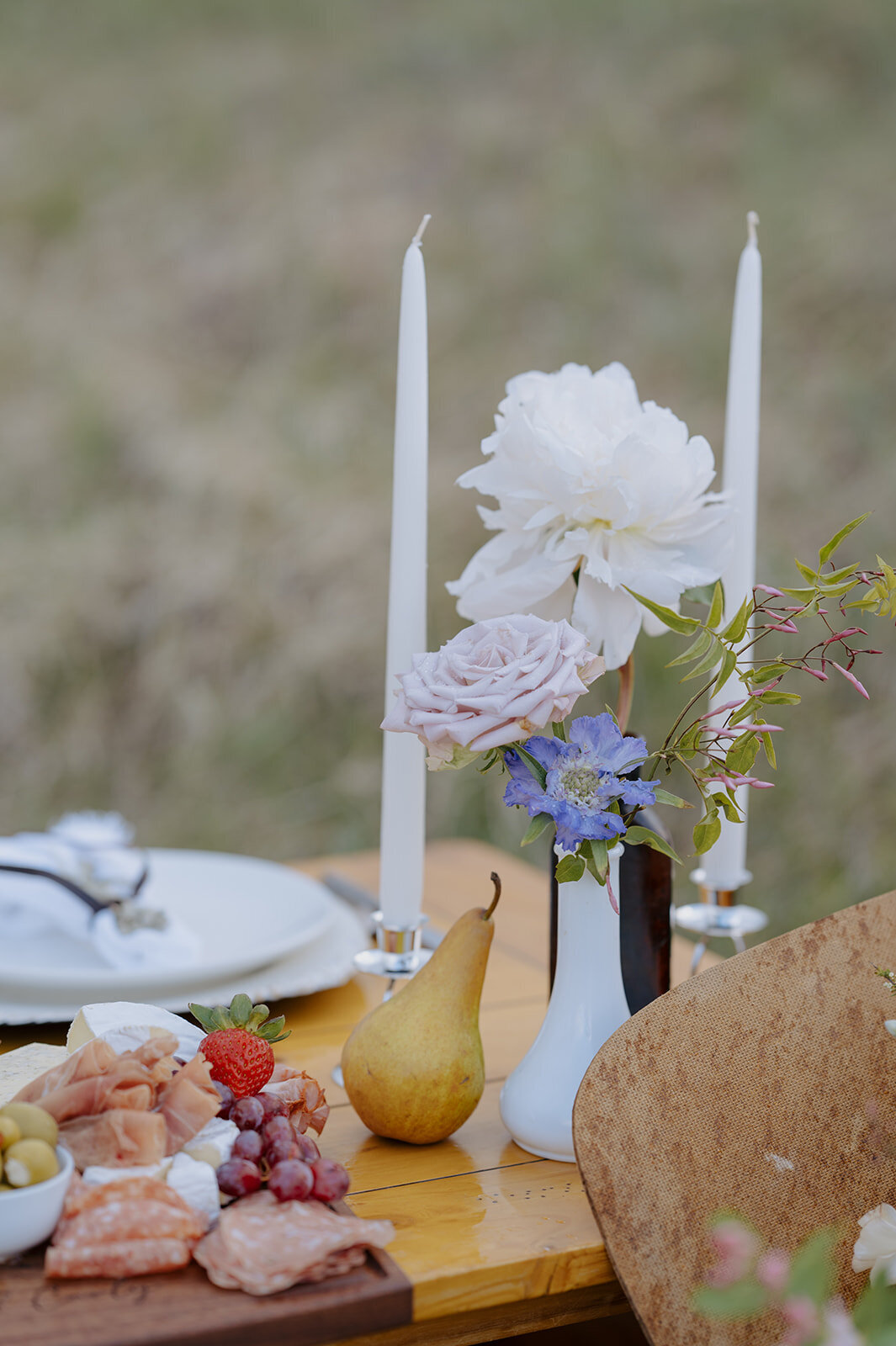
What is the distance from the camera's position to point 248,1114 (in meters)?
0.52

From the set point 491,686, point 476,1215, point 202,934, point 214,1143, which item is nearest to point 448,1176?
point 476,1215

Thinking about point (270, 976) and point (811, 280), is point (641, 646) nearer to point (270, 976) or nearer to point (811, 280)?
point (811, 280)

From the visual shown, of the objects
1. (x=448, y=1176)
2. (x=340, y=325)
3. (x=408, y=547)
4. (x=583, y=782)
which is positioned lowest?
(x=448, y=1176)

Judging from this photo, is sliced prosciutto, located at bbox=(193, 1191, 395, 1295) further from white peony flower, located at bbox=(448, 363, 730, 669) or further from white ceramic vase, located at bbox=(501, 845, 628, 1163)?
white peony flower, located at bbox=(448, 363, 730, 669)

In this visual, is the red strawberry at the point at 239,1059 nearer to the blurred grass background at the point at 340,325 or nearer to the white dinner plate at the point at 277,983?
the white dinner plate at the point at 277,983

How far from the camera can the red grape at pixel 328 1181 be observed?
19.2 inches

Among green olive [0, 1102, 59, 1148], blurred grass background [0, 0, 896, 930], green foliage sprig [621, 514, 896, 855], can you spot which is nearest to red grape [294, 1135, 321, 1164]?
green olive [0, 1102, 59, 1148]

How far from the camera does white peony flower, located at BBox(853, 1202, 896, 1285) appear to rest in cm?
52

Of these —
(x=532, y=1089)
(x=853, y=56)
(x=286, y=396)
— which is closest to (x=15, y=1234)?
(x=532, y=1089)

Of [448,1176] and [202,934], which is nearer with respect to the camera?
[448,1176]

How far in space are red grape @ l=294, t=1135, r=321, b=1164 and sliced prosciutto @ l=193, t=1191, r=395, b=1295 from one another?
0.02 metres

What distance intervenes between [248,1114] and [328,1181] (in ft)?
0.16

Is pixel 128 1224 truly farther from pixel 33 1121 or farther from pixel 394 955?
pixel 394 955

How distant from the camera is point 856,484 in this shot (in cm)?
306
